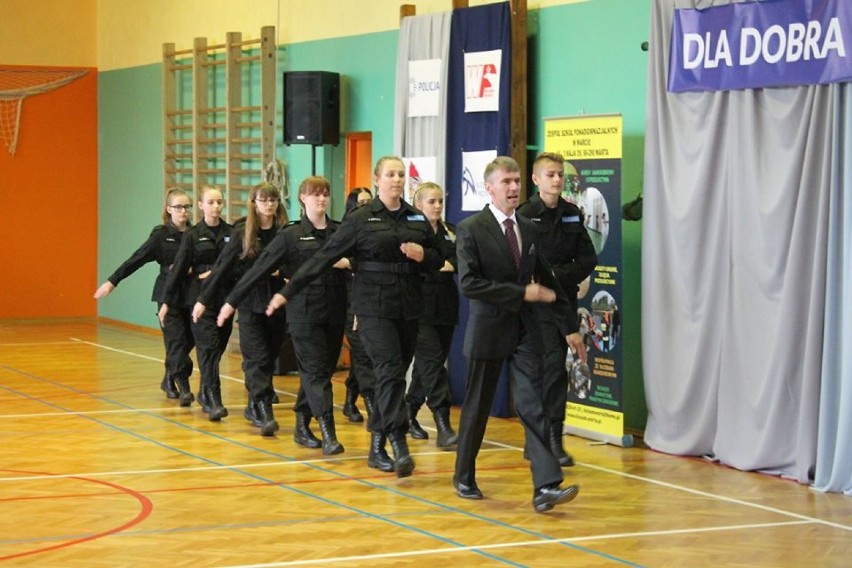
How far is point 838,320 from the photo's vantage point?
7.55 meters

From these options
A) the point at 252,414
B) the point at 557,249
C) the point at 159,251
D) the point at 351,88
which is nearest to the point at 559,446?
the point at 557,249

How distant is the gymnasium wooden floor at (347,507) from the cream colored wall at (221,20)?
3899 millimetres

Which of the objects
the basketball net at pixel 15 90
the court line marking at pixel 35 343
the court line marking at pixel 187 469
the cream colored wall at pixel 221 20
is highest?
the cream colored wall at pixel 221 20

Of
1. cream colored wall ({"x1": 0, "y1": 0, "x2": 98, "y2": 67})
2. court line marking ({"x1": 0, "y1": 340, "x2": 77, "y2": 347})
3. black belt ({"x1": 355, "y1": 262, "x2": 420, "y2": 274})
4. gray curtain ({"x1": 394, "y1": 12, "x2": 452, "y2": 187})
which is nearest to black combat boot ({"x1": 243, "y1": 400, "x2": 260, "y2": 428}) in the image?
black belt ({"x1": 355, "y1": 262, "x2": 420, "y2": 274})

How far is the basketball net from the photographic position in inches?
690

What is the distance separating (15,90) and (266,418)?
10048 mm

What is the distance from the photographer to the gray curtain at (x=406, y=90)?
10906 mm

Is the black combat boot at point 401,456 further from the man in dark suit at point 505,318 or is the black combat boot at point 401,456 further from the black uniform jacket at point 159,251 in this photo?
the black uniform jacket at point 159,251

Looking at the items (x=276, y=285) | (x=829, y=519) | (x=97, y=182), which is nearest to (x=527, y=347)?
(x=829, y=519)

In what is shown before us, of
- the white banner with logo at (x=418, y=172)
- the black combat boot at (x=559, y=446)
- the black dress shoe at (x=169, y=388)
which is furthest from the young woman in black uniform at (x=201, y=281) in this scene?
the black combat boot at (x=559, y=446)

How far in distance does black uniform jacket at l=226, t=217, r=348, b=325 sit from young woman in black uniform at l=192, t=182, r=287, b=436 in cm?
67

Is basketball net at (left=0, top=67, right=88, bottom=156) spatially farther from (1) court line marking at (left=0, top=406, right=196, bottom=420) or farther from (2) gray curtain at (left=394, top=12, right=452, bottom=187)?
(1) court line marking at (left=0, top=406, right=196, bottom=420)

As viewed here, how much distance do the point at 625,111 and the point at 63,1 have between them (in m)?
10.9

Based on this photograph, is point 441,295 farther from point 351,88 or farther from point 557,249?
point 351,88
